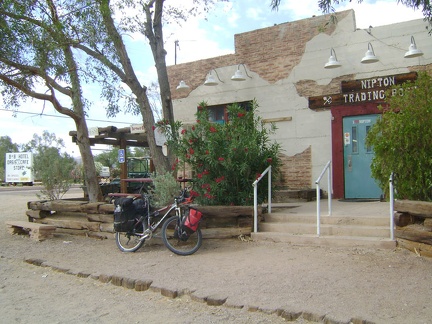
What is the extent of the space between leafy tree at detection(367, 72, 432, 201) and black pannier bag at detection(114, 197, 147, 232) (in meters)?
4.32

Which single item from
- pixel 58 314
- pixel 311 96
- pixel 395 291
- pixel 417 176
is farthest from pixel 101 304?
pixel 311 96

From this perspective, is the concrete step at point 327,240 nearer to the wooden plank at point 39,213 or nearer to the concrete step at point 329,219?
the concrete step at point 329,219

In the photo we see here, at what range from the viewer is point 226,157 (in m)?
8.37

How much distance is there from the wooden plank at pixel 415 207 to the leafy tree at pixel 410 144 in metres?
0.44

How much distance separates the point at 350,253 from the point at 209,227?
276 centimetres

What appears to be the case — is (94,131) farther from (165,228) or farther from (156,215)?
(165,228)

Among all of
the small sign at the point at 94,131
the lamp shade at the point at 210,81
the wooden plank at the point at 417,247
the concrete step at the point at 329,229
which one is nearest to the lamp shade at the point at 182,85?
the lamp shade at the point at 210,81

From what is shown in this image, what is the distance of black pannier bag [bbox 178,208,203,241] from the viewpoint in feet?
23.6

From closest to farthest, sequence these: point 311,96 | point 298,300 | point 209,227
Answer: point 298,300 < point 209,227 < point 311,96

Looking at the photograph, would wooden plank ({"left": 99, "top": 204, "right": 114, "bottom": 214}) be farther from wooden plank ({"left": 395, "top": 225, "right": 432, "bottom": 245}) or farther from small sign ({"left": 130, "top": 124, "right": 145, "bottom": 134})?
small sign ({"left": 130, "top": 124, "right": 145, "bottom": 134})

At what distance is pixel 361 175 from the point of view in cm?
1073

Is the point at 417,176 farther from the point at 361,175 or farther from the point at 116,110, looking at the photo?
the point at 116,110

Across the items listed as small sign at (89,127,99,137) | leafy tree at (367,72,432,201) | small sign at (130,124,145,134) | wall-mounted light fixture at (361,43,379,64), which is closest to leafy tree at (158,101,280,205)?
leafy tree at (367,72,432,201)

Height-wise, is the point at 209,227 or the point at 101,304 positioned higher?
the point at 209,227
